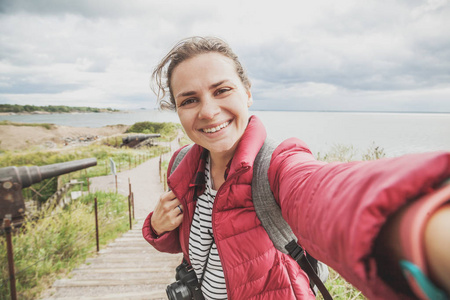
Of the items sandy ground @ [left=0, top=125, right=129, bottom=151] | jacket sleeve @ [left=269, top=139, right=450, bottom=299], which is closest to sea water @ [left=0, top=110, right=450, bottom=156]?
jacket sleeve @ [left=269, top=139, right=450, bottom=299]

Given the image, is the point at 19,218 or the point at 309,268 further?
the point at 19,218

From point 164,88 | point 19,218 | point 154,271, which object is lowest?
point 154,271

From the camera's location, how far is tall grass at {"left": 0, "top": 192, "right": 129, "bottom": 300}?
326 cm

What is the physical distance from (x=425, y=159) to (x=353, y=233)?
→ 171mm

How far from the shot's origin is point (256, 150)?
1127 mm

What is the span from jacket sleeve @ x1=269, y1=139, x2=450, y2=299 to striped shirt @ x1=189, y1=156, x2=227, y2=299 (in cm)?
67

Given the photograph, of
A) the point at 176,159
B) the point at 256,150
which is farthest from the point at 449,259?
the point at 176,159

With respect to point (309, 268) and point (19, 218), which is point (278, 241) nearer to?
point (309, 268)

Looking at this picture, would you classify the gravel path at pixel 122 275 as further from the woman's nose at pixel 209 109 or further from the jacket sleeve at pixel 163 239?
the woman's nose at pixel 209 109

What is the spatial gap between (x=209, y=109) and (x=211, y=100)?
2.1 inches

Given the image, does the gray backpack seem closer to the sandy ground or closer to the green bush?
the sandy ground

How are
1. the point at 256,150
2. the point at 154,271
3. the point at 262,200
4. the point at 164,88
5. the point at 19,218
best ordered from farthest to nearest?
1. the point at 19,218
2. the point at 154,271
3. the point at 164,88
4. the point at 256,150
5. the point at 262,200

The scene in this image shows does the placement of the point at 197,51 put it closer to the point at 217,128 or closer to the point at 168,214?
the point at 217,128

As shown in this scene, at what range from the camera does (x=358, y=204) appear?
43 cm
